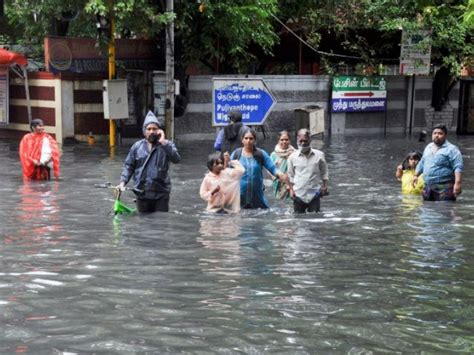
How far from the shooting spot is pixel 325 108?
26.5 m

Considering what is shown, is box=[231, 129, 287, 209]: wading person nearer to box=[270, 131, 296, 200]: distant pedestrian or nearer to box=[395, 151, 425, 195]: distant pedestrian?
box=[270, 131, 296, 200]: distant pedestrian

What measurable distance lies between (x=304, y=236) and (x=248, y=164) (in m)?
1.58

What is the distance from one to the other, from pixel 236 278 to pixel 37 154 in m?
8.40

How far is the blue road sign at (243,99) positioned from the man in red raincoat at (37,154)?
8.83m

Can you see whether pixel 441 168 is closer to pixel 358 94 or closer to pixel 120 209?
pixel 120 209

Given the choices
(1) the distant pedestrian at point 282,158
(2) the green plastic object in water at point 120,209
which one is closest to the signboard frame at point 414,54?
(1) the distant pedestrian at point 282,158

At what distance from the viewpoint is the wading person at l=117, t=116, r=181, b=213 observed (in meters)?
10.6

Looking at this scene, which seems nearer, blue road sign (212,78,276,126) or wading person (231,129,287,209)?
wading person (231,129,287,209)

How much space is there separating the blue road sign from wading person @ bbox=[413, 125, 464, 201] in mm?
11586

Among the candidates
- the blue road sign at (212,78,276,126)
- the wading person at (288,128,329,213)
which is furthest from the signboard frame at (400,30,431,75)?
the wading person at (288,128,329,213)

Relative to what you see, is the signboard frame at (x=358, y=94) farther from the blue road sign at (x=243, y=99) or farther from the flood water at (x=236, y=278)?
the flood water at (x=236, y=278)

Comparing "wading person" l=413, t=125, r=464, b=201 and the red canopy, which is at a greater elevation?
the red canopy

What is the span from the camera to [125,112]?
21.7 m

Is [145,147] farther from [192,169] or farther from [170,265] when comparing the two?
[192,169]
